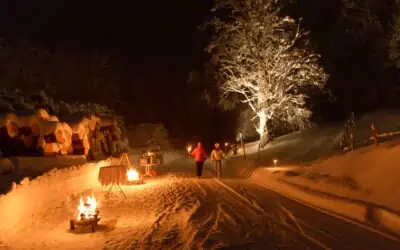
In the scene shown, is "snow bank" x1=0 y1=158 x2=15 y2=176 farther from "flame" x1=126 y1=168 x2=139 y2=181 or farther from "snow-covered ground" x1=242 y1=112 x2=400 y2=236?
"snow-covered ground" x1=242 y1=112 x2=400 y2=236

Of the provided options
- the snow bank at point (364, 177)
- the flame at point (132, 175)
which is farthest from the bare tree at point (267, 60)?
the snow bank at point (364, 177)

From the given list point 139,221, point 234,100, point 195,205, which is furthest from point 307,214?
point 234,100

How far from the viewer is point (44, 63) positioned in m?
44.3

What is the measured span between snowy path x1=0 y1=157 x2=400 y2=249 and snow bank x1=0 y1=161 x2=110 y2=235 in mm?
181

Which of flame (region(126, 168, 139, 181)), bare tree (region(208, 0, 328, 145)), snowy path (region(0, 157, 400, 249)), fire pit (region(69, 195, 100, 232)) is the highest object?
bare tree (region(208, 0, 328, 145))

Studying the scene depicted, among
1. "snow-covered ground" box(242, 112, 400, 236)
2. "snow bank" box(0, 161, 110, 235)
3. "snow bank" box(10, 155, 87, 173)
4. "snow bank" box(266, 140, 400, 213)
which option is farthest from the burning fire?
"snow bank" box(266, 140, 400, 213)

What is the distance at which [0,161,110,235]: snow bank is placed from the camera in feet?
34.6

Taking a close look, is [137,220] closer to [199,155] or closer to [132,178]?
[132,178]

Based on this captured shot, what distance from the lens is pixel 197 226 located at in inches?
430

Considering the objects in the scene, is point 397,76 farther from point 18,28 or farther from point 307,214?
point 18,28

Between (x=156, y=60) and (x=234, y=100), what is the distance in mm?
19941

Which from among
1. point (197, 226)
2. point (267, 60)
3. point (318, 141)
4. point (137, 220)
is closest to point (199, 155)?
point (137, 220)

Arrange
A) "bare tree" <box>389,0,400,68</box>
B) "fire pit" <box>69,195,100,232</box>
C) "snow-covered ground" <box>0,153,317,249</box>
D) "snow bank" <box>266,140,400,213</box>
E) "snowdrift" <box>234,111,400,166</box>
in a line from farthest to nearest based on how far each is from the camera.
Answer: "bare tree" <box>389,0,400,68</box>
"snowdrift" <box>234,111,400,166</box>
"snow bank" <box>266,140,400,213</box>
"fire pit" <box>69,195,100,232</box>
"snow-covered ground" <box>0,153,317,249</box>

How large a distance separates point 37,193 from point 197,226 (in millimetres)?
4612
